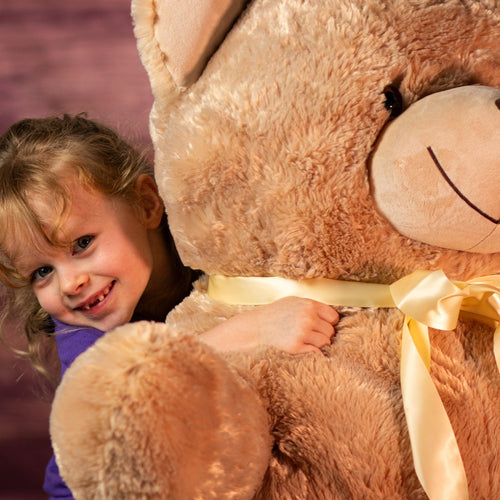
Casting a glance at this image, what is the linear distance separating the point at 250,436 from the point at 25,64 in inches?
42.0

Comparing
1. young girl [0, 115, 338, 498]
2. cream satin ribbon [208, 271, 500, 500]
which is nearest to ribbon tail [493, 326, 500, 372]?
cream satin ribbon [208, 271, 500, 500]

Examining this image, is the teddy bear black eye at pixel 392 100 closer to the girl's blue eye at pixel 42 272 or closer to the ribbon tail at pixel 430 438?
the ribbon tail at pixel 430 438

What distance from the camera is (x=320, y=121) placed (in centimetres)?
70

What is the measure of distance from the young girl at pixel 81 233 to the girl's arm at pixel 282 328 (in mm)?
293

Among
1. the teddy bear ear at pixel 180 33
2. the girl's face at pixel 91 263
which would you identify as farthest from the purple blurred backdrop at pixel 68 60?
the teddy bear ear at pixel 180 33

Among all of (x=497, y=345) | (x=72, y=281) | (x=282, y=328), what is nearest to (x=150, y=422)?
(x=282, y=328)

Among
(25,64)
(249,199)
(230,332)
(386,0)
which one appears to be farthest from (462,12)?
(25,64)

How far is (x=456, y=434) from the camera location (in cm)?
69

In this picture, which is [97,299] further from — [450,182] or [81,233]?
[450,182]

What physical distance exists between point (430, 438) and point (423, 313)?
0.11 m

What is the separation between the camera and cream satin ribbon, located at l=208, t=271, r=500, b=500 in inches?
25.9

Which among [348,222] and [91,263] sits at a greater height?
[348,222]

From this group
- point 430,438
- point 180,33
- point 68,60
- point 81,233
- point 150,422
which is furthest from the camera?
point 68,60

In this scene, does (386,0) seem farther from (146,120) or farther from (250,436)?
(146,120)
